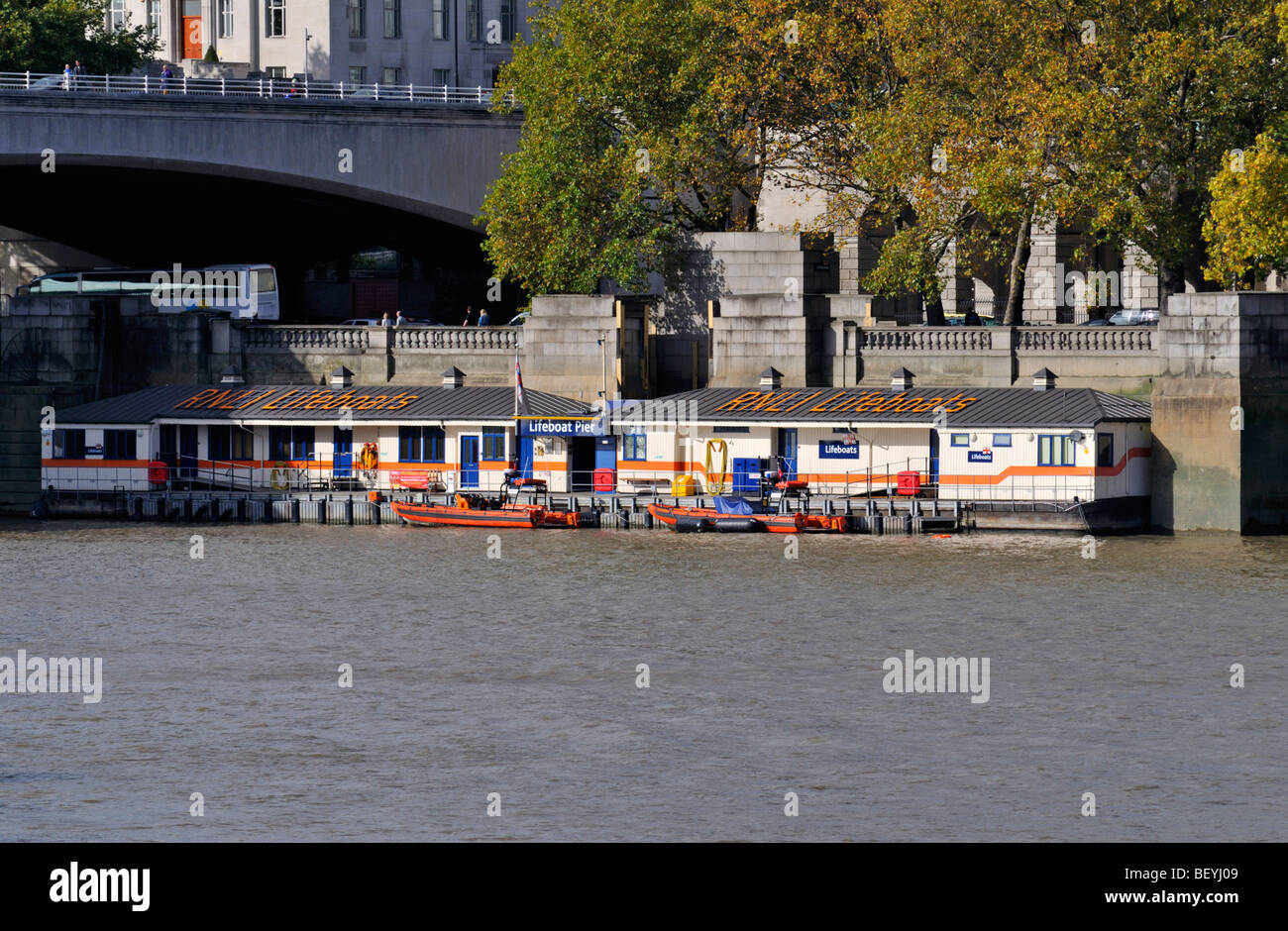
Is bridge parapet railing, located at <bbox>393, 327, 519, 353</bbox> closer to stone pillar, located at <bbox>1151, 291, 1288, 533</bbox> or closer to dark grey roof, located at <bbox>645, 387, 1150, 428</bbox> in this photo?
dark grey roof, located at <bbox>645, 387, 1150, 428</bbox>

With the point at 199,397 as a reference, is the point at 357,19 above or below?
above

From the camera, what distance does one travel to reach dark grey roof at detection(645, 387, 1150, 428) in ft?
239

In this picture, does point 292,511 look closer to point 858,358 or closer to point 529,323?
point 529,323

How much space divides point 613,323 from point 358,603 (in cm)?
2686

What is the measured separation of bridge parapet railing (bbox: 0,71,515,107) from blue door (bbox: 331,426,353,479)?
19038 mm

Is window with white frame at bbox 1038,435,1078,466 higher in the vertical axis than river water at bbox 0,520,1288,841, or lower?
higher

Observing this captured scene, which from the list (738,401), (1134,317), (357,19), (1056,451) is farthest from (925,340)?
(357,19)

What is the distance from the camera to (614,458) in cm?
7819

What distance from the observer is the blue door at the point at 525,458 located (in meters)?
78.6

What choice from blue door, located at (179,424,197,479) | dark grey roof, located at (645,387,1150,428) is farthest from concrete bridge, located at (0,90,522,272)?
dark grey roof, located at (645,387,1150,428)

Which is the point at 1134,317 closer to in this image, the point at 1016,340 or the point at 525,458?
the point at 1016,340

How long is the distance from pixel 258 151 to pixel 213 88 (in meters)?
5.15
